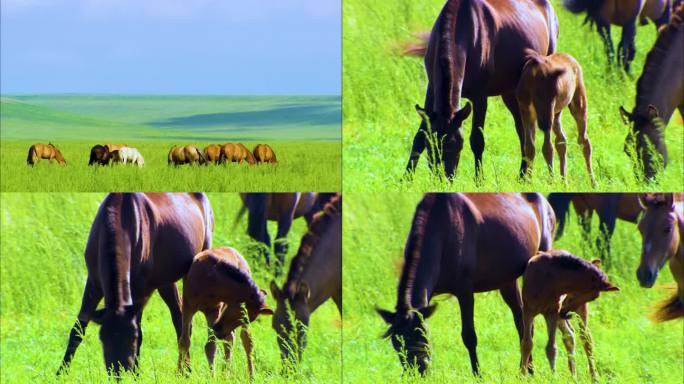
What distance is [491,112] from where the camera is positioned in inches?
523

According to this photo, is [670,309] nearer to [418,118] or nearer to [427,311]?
[427,311]

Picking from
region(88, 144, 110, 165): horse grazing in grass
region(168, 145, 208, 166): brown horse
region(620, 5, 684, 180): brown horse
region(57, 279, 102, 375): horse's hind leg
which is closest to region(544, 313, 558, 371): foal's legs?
region(620, 5, 684, 180): brown horse

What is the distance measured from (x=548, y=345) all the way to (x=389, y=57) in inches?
140

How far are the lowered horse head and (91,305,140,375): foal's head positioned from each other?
91.7 inches

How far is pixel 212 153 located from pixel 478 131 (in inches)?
116

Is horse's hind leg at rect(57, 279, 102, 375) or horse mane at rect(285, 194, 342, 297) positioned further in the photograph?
horse mane at rect(285, 194, 342, 297)

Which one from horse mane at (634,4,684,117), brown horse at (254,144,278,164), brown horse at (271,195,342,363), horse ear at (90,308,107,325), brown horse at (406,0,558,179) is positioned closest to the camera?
horse ear at (90,308,107,325)

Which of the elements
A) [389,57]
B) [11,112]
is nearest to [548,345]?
[389,57]

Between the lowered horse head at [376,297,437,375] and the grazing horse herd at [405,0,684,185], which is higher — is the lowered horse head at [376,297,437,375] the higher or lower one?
the lower one

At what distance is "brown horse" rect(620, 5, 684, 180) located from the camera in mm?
13506

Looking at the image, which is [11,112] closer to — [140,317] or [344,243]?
[140,317]

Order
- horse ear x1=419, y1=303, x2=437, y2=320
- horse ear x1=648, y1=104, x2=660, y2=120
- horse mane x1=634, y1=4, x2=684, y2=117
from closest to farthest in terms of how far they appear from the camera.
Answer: horse ear x1=419, y1=303, x2=437, y2=320, horse ear x1=648, y1=104, x2=660, y2=120, horse mane x1=634, y1=4, x2=684, y2=117

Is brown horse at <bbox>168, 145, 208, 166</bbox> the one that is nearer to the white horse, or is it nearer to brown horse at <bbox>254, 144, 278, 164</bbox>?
the white horse

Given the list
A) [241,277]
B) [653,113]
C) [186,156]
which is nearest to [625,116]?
[653,113]
